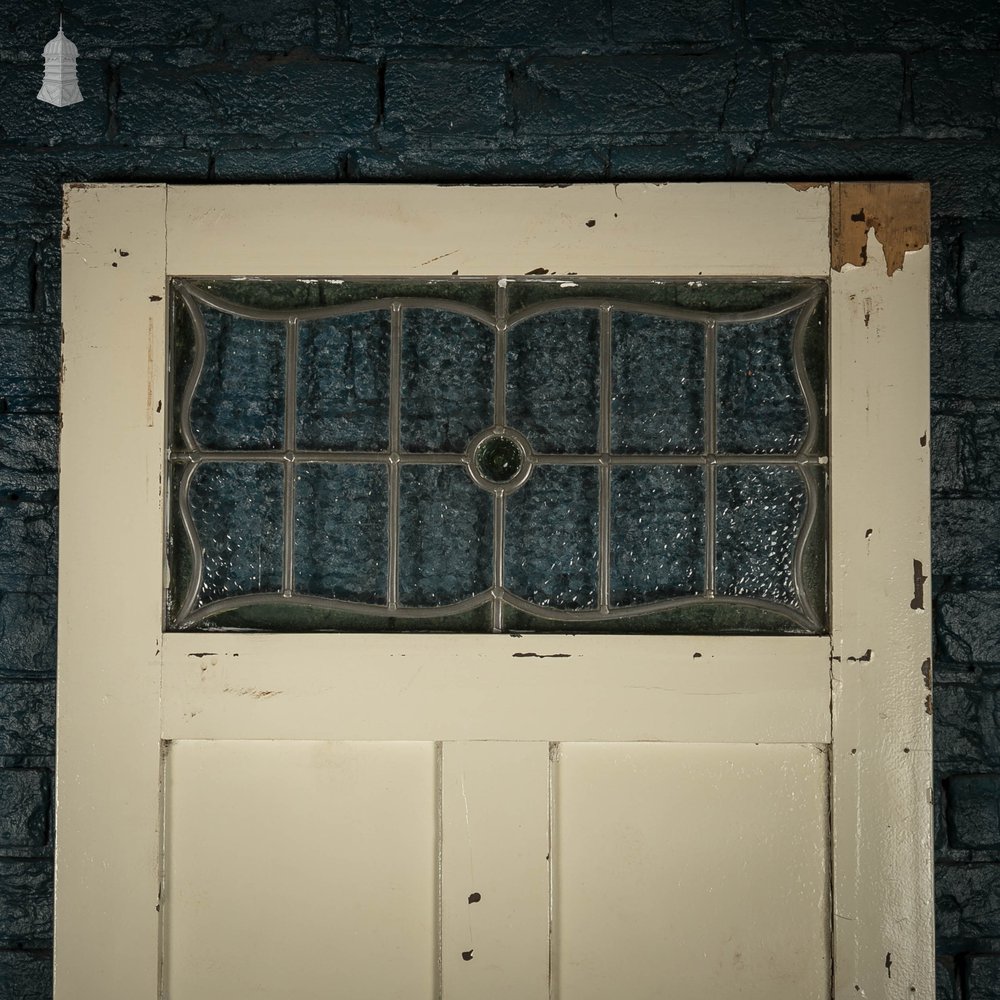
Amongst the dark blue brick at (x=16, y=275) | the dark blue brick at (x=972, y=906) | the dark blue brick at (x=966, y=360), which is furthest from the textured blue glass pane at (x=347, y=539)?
the dark blue brick at (x=972, y=906)

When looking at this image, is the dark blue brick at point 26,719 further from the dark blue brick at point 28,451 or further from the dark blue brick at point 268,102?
the dark blue brick at point 268,102

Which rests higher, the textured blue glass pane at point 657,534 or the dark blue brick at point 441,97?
the dark blue brick at point 441,97

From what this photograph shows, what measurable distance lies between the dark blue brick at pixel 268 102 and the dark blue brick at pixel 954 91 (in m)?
0.88

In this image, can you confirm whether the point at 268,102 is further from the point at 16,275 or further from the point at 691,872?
the point at 691,872

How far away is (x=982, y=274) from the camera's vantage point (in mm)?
1432

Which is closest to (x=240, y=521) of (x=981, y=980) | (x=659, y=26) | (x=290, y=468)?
(x=290, y=468)

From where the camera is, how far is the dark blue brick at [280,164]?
4.70ft

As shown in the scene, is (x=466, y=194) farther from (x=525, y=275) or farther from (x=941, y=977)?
(x=941, y=977)

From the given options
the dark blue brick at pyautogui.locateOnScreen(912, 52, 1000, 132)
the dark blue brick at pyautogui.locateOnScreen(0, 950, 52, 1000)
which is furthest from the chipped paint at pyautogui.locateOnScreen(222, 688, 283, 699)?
the dark blue brick at pyautogui.locateOnScreen(912, 52, 1000, 132)

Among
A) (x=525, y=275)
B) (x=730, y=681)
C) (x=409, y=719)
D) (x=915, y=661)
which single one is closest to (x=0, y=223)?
(x=525, y=275)

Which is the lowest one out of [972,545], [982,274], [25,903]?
[25,903]

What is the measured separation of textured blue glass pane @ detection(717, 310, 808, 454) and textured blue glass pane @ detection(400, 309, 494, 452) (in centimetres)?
38

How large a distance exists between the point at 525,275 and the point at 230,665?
77 cm

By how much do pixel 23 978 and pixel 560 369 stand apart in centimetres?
131
